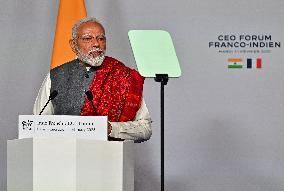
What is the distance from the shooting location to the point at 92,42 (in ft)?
10.6

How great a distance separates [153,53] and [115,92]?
549 millimetres

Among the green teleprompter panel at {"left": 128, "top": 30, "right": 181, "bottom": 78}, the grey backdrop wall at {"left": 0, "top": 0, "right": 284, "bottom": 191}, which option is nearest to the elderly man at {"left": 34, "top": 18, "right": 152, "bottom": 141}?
the green teleprompter panel at {"left": 128, "top": 30, "right": 181, "bottom": 78}

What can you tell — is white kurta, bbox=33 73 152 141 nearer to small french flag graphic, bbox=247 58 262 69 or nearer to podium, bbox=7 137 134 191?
podium, bbox=7 137 134 191

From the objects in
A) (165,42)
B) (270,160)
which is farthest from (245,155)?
(165,42)

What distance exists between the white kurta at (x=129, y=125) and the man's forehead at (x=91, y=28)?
0.34 meters

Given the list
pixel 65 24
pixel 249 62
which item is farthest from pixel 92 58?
pixel 249 62

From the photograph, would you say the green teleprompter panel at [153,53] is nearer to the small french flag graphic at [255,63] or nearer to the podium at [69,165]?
the small french flag graphic at [255,63]

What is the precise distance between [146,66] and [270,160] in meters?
1.49

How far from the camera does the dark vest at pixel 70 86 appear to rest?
3250 mm

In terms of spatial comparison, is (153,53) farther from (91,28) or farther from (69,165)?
(69,165)

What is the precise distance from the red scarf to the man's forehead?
218 millimetres

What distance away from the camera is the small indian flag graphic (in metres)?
4.73

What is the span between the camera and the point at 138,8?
189 inches

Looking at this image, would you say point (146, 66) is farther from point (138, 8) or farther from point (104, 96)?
point (138, 8)
